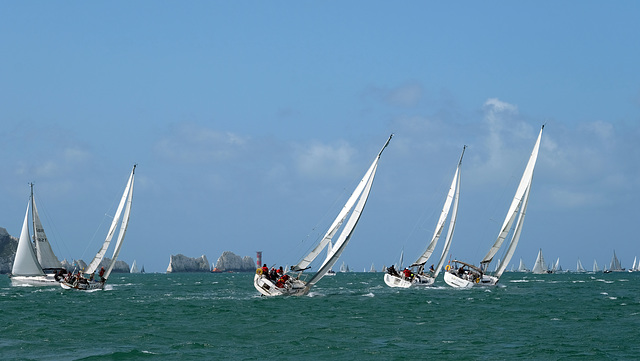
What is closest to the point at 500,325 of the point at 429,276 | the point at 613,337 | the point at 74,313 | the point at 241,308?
the point at 613,337

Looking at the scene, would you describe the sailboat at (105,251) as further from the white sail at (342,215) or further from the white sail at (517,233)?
the white sail at (517,233)

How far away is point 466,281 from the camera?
7025 centimetres

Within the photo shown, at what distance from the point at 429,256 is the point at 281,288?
27675 mm

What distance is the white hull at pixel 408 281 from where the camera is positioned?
71.7 meters

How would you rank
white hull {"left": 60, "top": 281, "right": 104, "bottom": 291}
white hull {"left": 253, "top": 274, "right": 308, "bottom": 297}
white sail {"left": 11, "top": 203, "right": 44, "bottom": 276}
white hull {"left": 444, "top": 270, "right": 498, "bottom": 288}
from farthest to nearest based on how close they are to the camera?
1. white sail {"left": 11, "top": 203, "right": 44, "bottom": 276}
2. white hull {"left": 444, "top": 270, "right": 498, "bottom": 288}
3. white hull {"left": 60, "top": 281, "right": 104, "bottom": 291}
4. white hull {"left": 253, "top": 274, "right": 308, "bottom": 297}

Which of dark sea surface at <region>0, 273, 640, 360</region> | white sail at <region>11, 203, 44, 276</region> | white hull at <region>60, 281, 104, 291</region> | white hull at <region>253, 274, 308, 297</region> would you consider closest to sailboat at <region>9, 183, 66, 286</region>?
white sail at <region>11, 203, 44, 276</region>

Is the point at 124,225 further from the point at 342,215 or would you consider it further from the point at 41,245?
the point at 342,215

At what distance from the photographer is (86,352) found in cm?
2759

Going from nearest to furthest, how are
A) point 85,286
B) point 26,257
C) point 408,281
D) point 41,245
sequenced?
point 85,286, point 408,281, point 26,257, point 41,245

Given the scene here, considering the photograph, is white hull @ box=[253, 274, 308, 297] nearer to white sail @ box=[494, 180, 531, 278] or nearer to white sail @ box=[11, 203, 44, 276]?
white sail @ box=[494, 180, 531, 278]

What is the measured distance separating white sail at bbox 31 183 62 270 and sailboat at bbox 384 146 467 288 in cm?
3415

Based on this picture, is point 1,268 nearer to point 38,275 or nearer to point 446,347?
point 38,275

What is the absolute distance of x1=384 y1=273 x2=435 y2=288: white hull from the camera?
7169 centimetres

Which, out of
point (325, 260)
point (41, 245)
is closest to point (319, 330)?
point (325, 260)
